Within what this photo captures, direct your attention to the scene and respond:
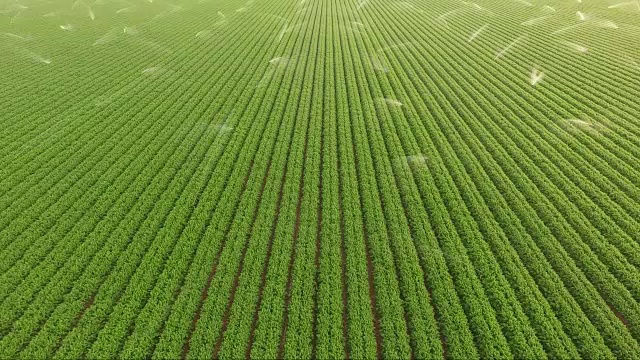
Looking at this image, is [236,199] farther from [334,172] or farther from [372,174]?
[372,174]

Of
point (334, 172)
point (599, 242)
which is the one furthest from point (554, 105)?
point (334, 172)

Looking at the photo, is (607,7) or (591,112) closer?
(591,112)

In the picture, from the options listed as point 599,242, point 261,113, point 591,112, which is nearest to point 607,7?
point 591,112

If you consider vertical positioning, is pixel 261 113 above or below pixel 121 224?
above

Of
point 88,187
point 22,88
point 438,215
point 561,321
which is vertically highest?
point 22,88

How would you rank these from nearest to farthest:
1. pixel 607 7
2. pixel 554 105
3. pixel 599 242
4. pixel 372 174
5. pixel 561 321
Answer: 1. pixel 561 321
2. pixel 599 242
3. pixel 372 174
4. pixel 554 105
5. pixel 607 7

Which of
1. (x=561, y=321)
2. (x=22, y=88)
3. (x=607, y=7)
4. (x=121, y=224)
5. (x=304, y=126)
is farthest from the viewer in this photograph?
(x=607, y=7)
